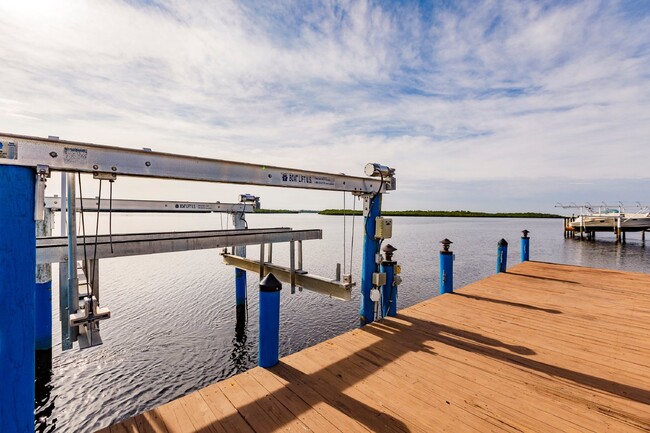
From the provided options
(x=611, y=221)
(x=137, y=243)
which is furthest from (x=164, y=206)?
(x=611, y=221)

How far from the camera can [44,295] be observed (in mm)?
7527

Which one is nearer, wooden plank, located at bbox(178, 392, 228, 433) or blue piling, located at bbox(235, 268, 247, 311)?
wooden plank, located at bbox(178, 392, 228, 433)

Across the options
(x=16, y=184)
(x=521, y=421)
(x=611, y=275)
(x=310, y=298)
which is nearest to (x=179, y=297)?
(x=310, y=298)

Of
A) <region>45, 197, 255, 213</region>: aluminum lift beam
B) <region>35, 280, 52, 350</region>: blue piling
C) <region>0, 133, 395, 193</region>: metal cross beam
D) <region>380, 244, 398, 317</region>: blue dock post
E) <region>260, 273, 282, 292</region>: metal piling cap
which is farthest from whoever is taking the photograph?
<region>45, 197, 255, 213</region>: aluminum lift beam

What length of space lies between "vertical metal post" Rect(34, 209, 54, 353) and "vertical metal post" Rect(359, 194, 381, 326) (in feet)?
24.5

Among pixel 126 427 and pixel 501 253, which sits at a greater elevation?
pixel 501 253

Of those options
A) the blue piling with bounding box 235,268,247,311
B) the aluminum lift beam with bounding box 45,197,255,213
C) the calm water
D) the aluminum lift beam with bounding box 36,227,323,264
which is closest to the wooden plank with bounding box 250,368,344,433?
the aluminum lift beam with bounding box 36,227,323,264

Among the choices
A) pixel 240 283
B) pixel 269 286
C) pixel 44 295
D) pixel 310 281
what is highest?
pixel 269 286

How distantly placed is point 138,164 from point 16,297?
169cm

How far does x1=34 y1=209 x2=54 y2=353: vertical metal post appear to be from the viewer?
289 inches

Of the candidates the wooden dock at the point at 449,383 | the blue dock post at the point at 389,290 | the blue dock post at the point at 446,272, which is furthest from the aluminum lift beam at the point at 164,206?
the wooden dock at the point at 449,383

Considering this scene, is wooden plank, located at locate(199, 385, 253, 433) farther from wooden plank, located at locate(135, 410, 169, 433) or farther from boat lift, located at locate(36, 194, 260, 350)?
boat lift, located at locate(36, 194, 260, 350)

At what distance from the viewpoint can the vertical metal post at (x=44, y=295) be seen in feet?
24.1

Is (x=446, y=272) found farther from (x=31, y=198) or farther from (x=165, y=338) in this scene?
(x=165, y=338)
